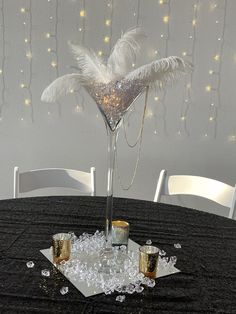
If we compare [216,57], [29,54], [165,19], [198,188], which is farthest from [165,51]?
[198,188]

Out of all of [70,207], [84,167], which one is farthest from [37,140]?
[70,207]

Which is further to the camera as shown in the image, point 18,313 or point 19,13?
point 19,13

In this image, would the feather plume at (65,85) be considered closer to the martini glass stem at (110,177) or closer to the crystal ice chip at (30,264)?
the martini glass stem at (110,177)

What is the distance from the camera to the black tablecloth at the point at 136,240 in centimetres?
91

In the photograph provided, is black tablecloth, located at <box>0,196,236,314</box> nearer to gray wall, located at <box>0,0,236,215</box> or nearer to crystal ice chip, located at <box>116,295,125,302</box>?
crystal ice chip, located at <box>116,295,125,302</box>

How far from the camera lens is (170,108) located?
8.05 feet

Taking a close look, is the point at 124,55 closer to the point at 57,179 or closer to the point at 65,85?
the point at 65,85

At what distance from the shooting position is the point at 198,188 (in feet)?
5.85

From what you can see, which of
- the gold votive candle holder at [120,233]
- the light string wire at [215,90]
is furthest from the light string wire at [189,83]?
the gold votive candle holder at [120,233]

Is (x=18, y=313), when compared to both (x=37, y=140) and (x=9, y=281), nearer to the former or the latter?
(x=9, y=281)

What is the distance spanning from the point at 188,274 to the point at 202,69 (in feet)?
5.27

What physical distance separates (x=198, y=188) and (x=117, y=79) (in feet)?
2.95

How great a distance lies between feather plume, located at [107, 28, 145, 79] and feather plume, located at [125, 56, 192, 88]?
4cm

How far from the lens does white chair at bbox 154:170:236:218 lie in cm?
170
